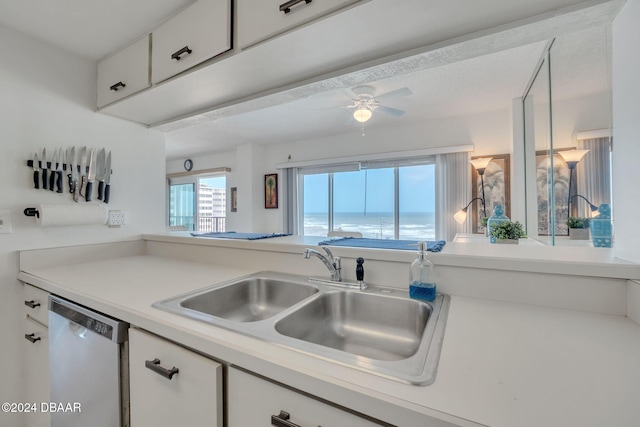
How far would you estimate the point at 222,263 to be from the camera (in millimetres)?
1566

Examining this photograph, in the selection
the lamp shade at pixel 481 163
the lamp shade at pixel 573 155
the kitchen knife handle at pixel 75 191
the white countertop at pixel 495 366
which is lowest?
the white countertop at pixel 495 366

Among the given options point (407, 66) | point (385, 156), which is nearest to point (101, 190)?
point (407, 66)

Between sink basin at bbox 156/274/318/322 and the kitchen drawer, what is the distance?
816mm

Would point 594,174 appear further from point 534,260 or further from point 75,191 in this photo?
point 75,191

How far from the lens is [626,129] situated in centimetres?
83

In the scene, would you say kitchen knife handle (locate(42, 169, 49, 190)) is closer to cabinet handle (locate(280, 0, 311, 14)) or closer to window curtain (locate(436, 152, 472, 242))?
cabinet handle (locate(280, 0, 311, 14))

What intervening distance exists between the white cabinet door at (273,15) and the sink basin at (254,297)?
0.99m

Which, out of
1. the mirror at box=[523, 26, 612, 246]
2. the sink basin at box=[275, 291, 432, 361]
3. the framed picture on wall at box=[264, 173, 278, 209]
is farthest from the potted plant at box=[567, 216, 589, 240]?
the framed picture on wall at box=[264, 173, 278, 209]

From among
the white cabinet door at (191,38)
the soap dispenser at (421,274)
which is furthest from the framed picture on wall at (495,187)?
the white cabinet door at (191,38)

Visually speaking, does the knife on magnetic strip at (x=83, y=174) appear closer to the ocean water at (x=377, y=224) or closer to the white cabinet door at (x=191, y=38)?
the white cabinet door at (x=191, y=38)

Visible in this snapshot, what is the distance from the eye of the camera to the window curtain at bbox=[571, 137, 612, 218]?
129 cm

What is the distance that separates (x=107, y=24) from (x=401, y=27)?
4.76ft

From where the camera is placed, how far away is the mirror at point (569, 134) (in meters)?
1.40

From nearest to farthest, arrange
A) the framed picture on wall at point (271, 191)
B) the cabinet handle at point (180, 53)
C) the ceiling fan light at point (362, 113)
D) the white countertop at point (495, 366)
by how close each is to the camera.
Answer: the white countertop at point (495, 366) < the cabinet handle at point (180, 53) < the ceiling fan light at point (362, 113) < the framed picture on wall at point (271, 191)
